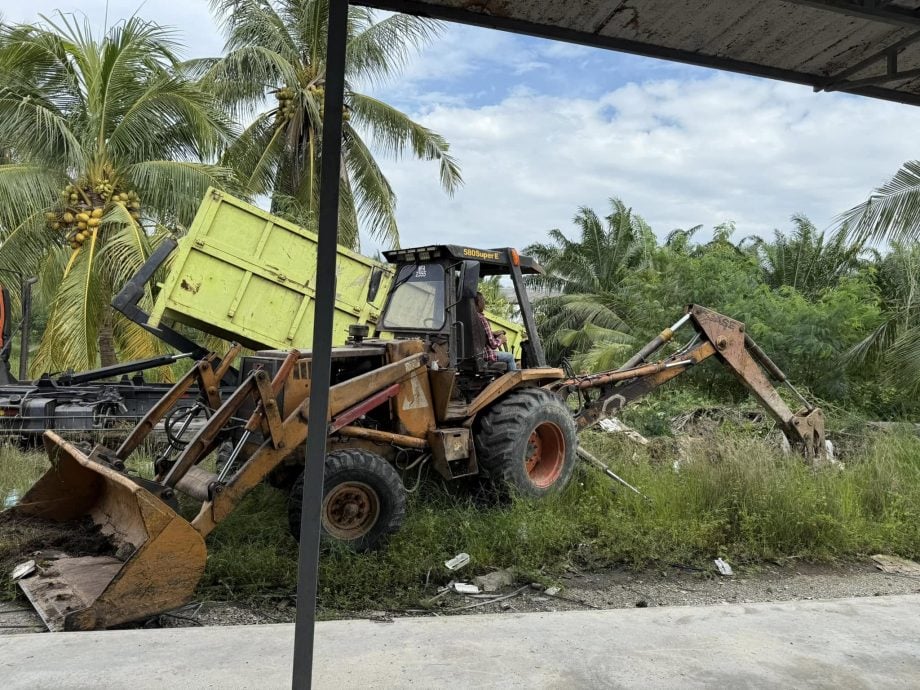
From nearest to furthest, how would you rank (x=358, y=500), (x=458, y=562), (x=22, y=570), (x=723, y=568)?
(x=22, y=570) < (x=458, y=562) < (x=358, y=500) < (x=723, y=568)

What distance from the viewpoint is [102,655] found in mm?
4082

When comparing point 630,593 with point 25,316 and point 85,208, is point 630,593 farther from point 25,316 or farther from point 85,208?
point 85,208

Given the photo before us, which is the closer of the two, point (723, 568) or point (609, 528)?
point (723, 568)

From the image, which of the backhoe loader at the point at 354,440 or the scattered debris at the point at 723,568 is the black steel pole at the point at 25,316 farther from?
the scattered debris at the point at 723,568

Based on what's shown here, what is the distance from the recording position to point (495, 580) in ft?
20.1

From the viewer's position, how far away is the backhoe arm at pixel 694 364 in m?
8.67

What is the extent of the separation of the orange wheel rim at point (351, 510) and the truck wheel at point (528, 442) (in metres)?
1.38

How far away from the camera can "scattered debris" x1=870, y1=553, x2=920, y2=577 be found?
264 inches

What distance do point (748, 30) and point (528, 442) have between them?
14.9 ft

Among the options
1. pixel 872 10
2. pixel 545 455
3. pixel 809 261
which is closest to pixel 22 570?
pixel 545 455

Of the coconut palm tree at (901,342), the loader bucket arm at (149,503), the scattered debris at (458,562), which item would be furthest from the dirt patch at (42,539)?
the coconut palm tree at (901,342)

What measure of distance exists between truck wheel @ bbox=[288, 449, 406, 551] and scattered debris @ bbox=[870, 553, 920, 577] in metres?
4.02

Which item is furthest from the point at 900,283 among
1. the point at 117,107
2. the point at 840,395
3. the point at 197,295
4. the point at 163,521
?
the point at 163,521

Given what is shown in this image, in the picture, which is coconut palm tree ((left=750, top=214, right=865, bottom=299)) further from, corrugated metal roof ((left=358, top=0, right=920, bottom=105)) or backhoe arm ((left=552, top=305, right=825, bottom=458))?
corrugated metal roof ((left=358, top=0, right=920, bottom=105))
